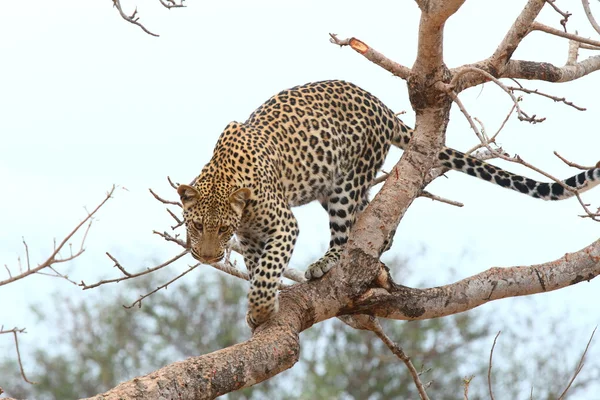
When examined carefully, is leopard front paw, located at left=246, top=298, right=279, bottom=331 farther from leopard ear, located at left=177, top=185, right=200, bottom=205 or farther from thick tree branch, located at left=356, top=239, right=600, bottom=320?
leopard ear, located at left=177, top=185, right=200, bottom=205

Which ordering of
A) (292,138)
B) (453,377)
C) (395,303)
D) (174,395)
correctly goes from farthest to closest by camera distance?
(453,377), (292,138), (395,303), (174,395)

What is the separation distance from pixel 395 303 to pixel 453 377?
20.7 m

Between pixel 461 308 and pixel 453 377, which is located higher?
pixel 453 377

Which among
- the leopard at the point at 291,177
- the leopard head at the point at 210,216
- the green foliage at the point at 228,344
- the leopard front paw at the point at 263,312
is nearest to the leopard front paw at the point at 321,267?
the leopard at the point at 291,177

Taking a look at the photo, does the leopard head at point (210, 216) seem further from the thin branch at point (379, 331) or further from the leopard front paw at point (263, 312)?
the thin branch at point (379, 331)

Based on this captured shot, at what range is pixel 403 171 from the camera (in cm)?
822

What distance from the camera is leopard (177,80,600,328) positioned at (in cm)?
759

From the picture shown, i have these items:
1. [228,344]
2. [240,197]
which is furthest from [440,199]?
[228,344]

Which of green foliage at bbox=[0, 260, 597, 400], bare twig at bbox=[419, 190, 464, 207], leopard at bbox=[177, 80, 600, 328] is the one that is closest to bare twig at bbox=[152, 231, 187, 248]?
leopard at bbox=[177, 80, 600, 328]

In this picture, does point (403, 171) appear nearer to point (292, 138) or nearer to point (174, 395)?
point (292, 138)

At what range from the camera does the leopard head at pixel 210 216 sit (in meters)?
7.52

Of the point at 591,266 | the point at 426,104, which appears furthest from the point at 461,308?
the point at 426,104

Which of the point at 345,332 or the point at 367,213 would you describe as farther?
the point at 345,332

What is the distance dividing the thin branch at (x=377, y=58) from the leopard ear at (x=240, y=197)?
1.34 m
